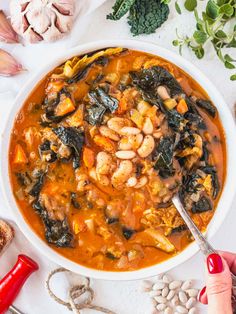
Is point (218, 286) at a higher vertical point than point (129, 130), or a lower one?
lower

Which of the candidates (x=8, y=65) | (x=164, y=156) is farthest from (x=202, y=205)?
(x=8, y=65)

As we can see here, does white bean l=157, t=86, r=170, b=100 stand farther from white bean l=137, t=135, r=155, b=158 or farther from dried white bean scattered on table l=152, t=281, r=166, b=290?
dried white bean scattered on table l=152, t=281, r=166, b=290

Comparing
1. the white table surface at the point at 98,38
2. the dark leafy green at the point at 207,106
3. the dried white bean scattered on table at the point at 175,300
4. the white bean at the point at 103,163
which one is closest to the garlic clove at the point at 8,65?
the white table surface at the point at 98,38

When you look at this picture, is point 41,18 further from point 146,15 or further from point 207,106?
point 207,106

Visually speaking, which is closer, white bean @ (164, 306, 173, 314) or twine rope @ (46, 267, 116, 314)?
twine rope @ (46, 267, 116, 314)

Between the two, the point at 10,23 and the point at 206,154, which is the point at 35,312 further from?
the point at 10,23

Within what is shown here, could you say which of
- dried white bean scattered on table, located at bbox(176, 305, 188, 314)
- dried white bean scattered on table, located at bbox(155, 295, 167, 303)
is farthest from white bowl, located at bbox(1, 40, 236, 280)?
dried white bean scattered on table, located at bbox(176, 305, 188, 314)
